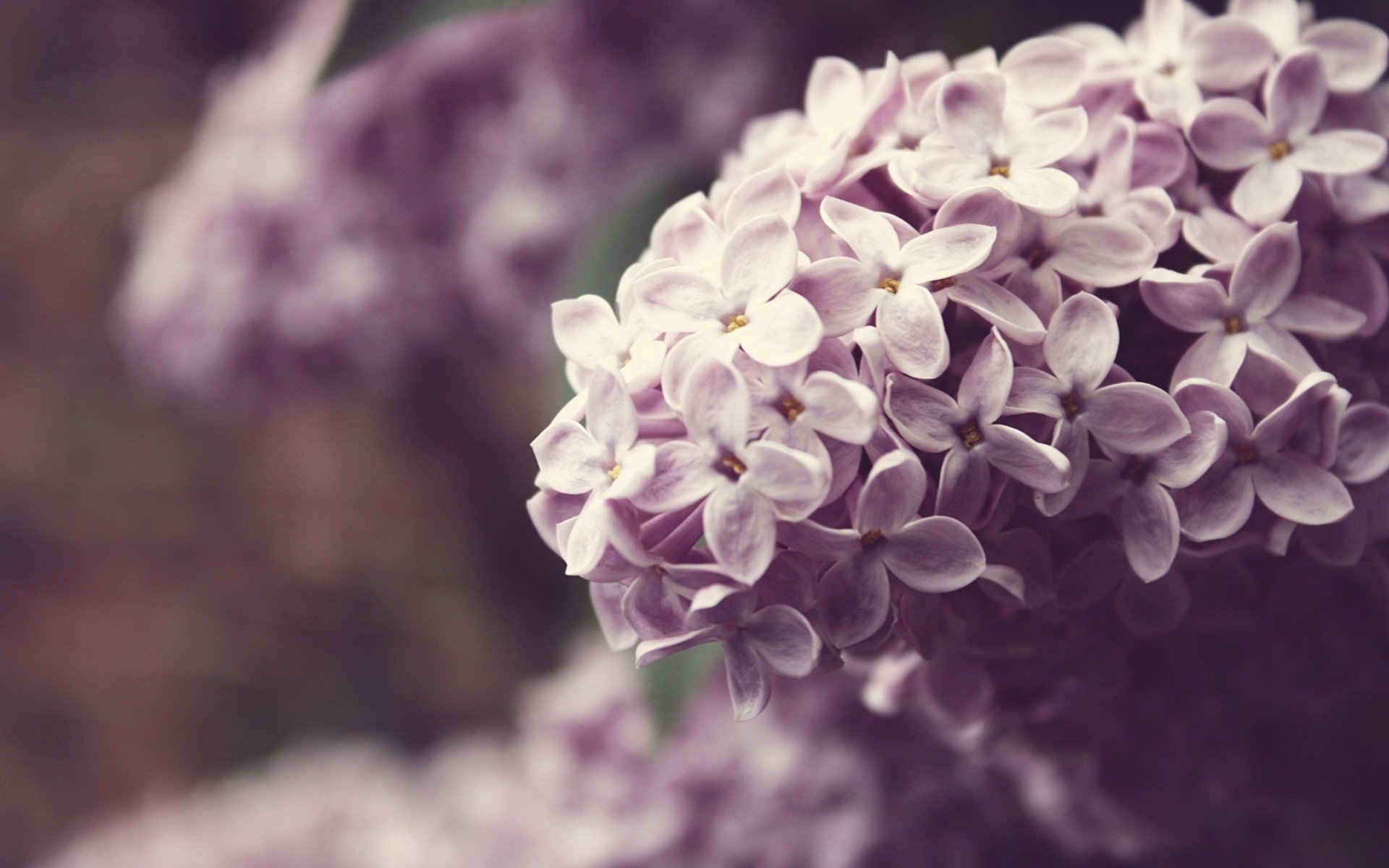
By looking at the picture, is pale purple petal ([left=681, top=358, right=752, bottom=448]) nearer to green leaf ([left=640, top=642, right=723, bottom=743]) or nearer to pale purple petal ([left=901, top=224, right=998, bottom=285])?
pale purple petal ([left=901, top=224, right=998, bottom=285])

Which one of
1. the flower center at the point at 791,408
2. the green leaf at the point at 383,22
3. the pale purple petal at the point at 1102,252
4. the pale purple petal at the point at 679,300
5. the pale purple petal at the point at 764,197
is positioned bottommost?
the pale purple petal at the point at 1102,252

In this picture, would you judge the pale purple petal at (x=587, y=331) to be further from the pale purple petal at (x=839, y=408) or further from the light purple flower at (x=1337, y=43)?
the light purple flower at (x=1337, y=43)

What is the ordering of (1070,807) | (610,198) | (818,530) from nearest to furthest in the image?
(818,530)
(1070,807)
(610,198)

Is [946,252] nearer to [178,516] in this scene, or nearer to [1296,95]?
[1296,95]

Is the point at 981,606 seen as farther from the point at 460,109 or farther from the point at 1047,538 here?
the point at 460,109

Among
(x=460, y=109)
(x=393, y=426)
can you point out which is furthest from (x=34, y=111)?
(x=460, y=109)

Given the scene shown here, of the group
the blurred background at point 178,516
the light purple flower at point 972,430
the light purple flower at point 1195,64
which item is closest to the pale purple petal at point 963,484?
the light purple flower at point 972,430
